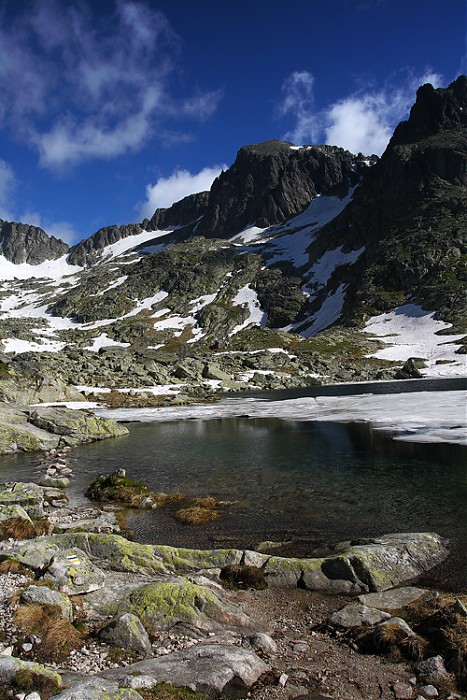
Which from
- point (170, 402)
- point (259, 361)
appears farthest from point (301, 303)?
point (170, 402)

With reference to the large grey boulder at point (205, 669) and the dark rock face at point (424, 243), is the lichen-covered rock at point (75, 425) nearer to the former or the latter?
the large grey boulder at point (205, 669)

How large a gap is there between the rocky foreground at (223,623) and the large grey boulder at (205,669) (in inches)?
0.9

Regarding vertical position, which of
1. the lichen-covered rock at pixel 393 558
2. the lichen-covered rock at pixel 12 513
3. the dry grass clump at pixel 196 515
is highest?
the lichen-covered rock at pixel 12 513

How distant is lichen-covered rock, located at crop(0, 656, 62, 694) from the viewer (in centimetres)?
560

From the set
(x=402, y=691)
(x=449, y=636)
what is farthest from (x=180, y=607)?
Answer: (x=449, y=636)

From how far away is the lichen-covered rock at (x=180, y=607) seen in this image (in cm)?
866

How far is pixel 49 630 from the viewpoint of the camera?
7.64m

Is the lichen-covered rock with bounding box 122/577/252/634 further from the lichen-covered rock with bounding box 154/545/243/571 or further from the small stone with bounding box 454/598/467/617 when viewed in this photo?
the small stone with bounding box 454/598/467/617

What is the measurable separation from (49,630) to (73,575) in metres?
2.30

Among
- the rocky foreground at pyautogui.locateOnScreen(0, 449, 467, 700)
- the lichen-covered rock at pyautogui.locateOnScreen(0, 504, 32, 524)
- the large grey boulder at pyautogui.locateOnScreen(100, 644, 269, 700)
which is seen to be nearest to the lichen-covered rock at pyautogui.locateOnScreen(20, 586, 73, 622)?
the rocky foreground at pyautogui.locateOnScreen(0, 449, 467, 700)

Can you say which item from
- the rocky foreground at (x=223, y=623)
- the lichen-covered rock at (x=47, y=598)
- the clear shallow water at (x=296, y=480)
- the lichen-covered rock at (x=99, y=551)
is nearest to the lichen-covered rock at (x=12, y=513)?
the rocky foreground at (x=223, y=623)

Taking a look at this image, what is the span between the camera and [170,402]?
220 ft

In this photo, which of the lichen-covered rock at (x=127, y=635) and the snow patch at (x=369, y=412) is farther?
the snow patch at (x=369, y=412)

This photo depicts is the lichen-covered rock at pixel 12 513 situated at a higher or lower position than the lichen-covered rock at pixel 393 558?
higher
